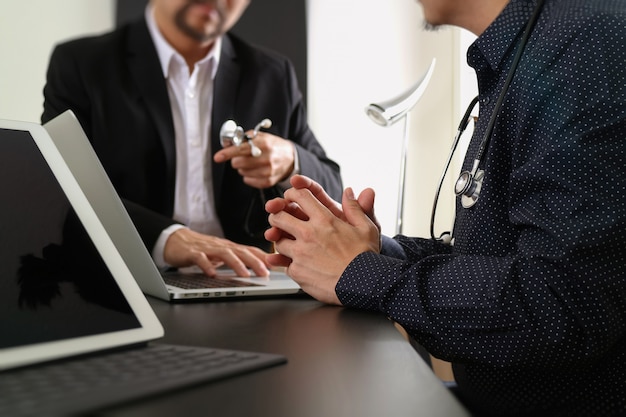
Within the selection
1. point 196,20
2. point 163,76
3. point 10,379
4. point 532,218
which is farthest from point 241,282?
point 196,20

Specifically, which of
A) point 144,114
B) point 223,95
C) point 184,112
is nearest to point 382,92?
point 223,95

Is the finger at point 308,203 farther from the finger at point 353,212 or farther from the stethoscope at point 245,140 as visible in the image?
the stethoscope at point 245,140

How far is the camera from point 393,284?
786 millimetres

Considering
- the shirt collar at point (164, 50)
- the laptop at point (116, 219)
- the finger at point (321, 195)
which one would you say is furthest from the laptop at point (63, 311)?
the shirt collar at point (164, 50)

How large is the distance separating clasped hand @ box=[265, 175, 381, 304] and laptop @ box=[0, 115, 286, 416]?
345 millimetres

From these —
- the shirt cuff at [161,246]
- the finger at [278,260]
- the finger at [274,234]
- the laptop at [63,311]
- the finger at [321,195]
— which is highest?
the laptop at [63,311]

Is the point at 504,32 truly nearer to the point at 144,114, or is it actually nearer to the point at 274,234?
the point at 274,234

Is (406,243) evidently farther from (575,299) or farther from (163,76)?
(163,76)

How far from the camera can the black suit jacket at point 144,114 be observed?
82.8 inches

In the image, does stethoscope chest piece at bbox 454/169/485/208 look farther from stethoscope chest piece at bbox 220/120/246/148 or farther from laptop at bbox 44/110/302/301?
stethoscope chest piece at bbox 220/120/246/148

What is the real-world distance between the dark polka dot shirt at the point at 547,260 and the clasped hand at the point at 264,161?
1.05 meters

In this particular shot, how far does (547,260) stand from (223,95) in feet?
5.74

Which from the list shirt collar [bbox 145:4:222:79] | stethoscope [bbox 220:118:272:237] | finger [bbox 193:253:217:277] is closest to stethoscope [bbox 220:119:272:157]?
stethoscope [bbox 220:118:272:237]

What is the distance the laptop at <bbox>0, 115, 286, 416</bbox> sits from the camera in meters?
0.39
